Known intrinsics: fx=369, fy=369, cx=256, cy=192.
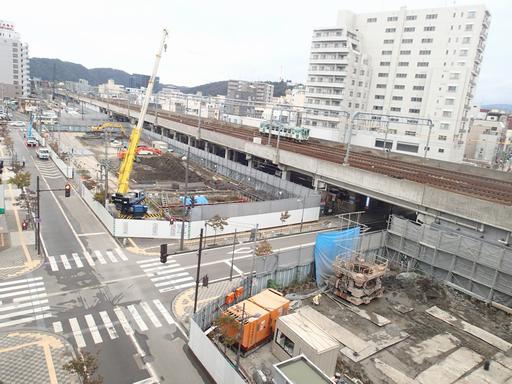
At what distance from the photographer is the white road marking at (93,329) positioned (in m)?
17.8

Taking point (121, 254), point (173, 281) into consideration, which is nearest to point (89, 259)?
point (121, 254)

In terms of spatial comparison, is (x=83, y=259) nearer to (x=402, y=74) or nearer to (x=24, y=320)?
(x=24, y=320)

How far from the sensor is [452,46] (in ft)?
278

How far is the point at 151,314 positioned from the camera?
67.4 ft

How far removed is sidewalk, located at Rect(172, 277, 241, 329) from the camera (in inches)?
819

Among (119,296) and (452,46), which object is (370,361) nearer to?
(119,296)

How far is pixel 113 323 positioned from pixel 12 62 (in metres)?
172

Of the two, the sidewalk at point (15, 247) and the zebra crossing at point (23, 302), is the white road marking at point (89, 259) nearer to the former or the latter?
the sidewalk at point (15, 247)

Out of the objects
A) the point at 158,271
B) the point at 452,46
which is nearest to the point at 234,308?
the point at 158,271

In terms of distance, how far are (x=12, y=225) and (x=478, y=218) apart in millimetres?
37912

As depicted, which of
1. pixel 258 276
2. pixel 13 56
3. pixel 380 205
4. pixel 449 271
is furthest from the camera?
pixel 13 56

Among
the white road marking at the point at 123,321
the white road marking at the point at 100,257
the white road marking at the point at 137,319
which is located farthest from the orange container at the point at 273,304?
the white road marking at the point at 100,257

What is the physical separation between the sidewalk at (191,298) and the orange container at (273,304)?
8.40ft

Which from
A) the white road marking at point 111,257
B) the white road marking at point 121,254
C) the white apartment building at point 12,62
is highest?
the white apartment building at point 12,62
